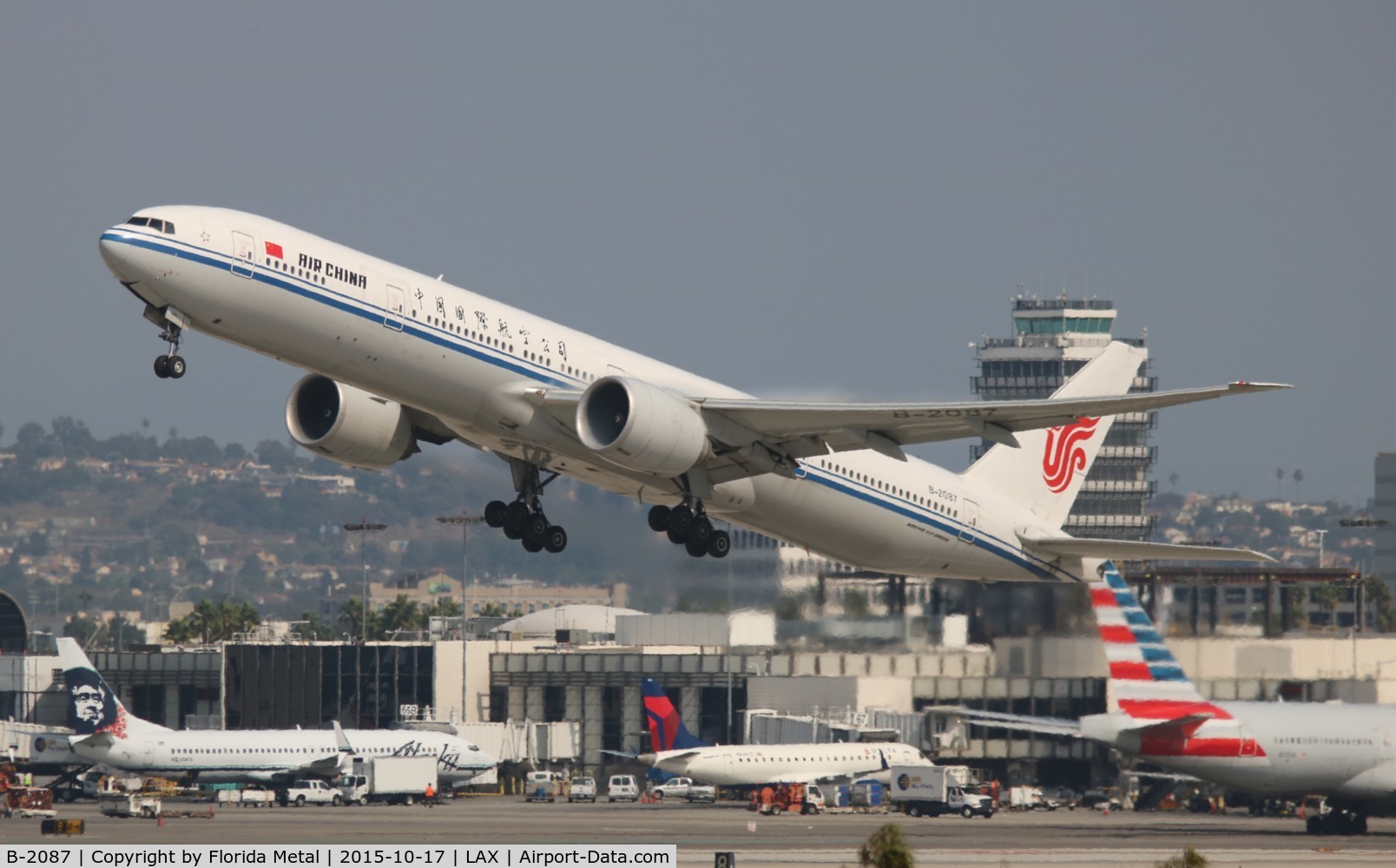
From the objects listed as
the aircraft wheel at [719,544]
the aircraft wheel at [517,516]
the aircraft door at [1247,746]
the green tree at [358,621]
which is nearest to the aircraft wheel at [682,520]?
the aircraft wheel at [719,544]

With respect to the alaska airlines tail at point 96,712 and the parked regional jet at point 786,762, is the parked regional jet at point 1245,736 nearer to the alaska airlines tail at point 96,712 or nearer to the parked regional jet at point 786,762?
the parked regional jet at point 786,762

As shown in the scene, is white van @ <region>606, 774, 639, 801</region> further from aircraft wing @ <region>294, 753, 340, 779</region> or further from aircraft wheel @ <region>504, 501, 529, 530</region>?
aircraft wheel @ <region>504, 501, 529, 530</region>

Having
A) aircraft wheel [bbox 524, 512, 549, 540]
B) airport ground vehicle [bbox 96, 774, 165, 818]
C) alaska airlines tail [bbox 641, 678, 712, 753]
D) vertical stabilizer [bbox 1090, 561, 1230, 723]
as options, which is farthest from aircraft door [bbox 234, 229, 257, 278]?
alaska airlines tail [bbox 641, 678, 712, 753]

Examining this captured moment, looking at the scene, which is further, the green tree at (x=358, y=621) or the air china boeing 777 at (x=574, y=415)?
the green tree at (x=358, y=621)

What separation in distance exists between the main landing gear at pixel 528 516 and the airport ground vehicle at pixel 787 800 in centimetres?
2545

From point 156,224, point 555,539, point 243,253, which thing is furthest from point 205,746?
point 156,224

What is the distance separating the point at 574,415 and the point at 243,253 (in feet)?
23.0

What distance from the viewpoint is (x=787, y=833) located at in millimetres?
56656

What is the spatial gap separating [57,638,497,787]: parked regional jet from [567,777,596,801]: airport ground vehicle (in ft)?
16.9

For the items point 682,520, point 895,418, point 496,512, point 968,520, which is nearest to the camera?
point 895,418

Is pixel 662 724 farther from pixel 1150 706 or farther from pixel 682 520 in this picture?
pixel 682 520

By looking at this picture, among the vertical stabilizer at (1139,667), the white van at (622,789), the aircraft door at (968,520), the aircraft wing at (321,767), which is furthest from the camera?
the white van at (622,789)

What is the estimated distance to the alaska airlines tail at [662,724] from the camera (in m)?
73.2

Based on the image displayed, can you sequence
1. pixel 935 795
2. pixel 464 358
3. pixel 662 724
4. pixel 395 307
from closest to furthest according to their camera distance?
pixel 395 307 → pixel 464 358 → pixel 935 795 → pixel 662 724
